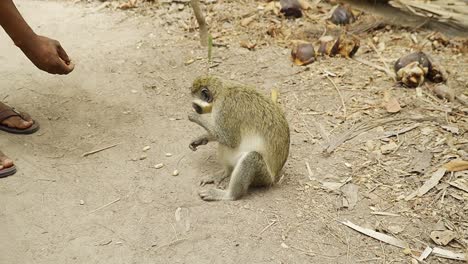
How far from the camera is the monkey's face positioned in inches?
181

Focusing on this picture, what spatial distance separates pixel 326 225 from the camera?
169 inches

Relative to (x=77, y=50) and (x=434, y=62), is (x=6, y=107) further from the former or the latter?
(x=434, y=62)

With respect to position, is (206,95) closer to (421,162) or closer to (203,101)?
(203,101)

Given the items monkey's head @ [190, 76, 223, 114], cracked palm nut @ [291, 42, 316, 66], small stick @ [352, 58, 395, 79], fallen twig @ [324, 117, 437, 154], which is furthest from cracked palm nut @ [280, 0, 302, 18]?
monkey's head @ [190, 76, 223, 114]

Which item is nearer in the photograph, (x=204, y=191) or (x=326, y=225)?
(x=326, y=225)

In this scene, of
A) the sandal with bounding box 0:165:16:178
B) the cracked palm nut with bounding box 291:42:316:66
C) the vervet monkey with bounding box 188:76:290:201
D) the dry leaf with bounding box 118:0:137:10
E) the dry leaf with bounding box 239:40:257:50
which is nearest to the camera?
the vervet monkey with bounding box 188:76:290:201

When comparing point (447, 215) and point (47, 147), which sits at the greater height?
point (47, 147)

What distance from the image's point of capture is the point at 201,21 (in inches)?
255

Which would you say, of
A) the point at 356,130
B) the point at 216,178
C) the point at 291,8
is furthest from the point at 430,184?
the point at 291,8

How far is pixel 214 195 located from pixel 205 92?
0.88 m

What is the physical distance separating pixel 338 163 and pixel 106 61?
338cm

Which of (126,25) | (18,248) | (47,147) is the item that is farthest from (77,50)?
(18,248)

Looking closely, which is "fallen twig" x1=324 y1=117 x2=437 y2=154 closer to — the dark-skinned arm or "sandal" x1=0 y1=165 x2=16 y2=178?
the dark-skinned arm

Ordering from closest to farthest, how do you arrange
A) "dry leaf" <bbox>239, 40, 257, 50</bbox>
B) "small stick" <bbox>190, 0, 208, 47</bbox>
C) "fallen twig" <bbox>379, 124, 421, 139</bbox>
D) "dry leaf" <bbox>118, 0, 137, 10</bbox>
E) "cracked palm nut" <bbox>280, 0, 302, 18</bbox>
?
1. "fallen twig" <bbox>379, 124, 421, 139</bbox>
2. "small stick" <bbox>190, 0, 208, 47</bbox>
3. "dry leaf" <bbox>239, 40, 257, 50</bbox>
4. "cracked palm nut" <bbox>280, 0, 302, 18</bbox>
5. "dry leaf" <bbox>118, 0, 137, 10</bbox>
